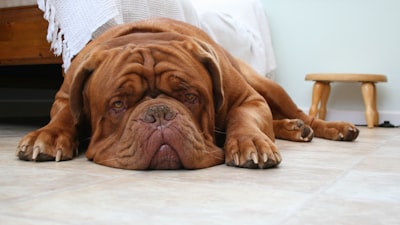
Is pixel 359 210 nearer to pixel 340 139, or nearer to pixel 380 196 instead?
pixel 380 196

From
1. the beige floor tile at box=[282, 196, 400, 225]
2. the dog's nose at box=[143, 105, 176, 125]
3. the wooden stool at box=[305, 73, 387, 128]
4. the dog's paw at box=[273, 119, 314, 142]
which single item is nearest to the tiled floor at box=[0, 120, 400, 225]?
the beige floor tile at box=[282, 196, 400, 225]

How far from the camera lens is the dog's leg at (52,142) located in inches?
71.4

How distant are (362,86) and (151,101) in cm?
269

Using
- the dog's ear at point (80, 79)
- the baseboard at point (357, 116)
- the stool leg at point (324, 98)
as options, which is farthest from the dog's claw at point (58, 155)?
the baseboard at point (357, 116)

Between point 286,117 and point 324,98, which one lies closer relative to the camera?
point 286,117

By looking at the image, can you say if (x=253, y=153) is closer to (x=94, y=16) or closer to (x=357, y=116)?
(x=94, y=16)

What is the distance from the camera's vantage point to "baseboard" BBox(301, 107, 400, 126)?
13.8 ft

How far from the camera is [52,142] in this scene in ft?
6.09

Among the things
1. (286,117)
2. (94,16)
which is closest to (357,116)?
(286,117)

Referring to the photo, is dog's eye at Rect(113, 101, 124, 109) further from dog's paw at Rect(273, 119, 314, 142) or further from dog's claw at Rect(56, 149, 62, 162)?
dog's paw at Rect(273, 119, 314, 142)

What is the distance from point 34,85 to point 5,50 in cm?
152

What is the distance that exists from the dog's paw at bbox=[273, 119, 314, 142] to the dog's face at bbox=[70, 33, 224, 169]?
2.39 feet

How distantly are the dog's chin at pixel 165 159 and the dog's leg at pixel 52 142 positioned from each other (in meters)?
0.37

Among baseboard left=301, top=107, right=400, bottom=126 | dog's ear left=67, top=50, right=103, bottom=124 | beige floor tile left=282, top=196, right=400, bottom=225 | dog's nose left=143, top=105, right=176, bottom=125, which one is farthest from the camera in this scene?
baseboard left=301, top=107, right=400, bottom=126
